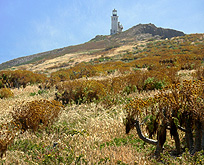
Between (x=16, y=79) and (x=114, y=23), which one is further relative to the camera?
(x=114, y=23)

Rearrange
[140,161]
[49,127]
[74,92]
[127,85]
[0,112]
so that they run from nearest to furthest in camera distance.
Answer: [140,161] < [49,127] < [0,112] < [74,92] < [127,85]

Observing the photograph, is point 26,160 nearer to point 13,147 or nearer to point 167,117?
point 13,147

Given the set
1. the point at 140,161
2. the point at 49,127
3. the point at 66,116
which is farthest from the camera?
the point at 66,116

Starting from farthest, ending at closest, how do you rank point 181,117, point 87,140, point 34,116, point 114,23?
point 114,23
point 34,116
point 87,140
point 181,117

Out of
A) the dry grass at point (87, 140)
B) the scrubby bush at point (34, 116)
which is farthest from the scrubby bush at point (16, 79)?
the scrubby bush at point (34, 116)

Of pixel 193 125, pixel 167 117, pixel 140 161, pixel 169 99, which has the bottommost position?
pixel 140 161

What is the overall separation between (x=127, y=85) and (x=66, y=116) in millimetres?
3848

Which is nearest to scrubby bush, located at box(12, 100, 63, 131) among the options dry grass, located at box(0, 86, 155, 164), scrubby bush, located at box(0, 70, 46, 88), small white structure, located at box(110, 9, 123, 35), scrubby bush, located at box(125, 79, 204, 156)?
dry grass, located at box(0, 86, 155, 164)

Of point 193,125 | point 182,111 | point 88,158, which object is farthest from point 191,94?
point 88,158

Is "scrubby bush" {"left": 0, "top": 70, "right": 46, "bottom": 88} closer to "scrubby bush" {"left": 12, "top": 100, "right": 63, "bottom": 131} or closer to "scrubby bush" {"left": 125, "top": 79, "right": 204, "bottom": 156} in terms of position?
"scrubby bush" {"left": 12, "top": 100, "right": 63, "bottom": 131}

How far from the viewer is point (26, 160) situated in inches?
107

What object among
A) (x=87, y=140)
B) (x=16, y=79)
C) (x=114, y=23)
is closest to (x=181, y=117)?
(x=87, y=140)

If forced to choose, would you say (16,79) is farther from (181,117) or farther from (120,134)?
(181,117)

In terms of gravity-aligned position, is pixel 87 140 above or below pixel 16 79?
below
